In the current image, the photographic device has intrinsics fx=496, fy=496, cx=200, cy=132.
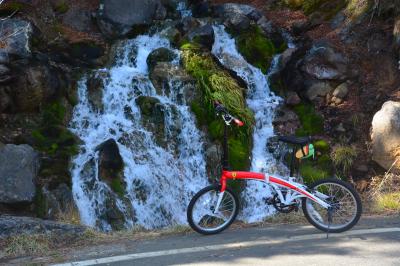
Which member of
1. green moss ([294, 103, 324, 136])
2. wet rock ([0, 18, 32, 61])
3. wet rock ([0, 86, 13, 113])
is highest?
wet rock ([0, 18, 32, 61])

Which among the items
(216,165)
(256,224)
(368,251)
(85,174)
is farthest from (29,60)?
(368,251)

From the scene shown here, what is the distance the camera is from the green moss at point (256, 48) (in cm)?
1335

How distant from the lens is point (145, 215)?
9617 mm

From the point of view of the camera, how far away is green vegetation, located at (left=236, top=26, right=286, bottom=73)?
13359mm

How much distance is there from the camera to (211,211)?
21.0 feet

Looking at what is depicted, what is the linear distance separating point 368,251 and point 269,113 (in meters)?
6.74

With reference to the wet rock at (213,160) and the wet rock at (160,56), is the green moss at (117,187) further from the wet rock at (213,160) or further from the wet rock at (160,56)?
the wet rock at (160,56)

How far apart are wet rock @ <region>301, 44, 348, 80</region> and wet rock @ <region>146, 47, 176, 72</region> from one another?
3.38 m

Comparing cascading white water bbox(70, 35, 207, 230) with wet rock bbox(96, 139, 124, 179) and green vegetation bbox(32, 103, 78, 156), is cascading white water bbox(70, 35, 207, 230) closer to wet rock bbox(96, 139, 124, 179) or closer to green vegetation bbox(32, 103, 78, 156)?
wet rock bbox(96, 139, 124, 179)

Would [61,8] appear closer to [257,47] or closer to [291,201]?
[257,47]

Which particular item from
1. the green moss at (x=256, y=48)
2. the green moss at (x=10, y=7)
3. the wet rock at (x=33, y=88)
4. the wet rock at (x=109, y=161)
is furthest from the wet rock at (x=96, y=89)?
the green moss at (x=256, y=48)

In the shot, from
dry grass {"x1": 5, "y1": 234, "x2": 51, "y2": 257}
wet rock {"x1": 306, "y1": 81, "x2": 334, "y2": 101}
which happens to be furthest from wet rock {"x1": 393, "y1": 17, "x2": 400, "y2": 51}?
dry grass {"x1": 5, "y1": 234, "x2": 51, "y2": 257}

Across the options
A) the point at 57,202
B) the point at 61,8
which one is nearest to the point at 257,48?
the point at 61,8

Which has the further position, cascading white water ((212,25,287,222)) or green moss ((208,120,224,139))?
green moss ((208,120,224,139))
